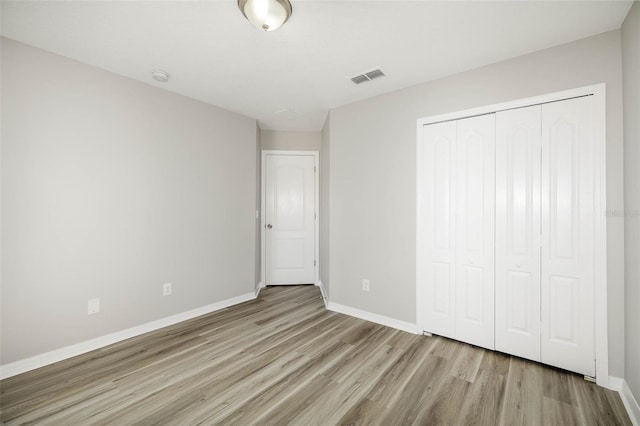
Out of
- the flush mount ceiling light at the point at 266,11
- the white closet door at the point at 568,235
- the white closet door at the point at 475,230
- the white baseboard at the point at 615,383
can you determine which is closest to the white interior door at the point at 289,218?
the white closet door at the point at 475,230

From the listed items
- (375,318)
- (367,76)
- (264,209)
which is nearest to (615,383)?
(375,318)

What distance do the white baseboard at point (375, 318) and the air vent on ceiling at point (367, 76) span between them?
8.52ft

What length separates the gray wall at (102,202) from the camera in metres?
2.08

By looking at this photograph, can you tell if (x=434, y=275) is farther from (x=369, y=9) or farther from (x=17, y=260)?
(x=17, y=260)

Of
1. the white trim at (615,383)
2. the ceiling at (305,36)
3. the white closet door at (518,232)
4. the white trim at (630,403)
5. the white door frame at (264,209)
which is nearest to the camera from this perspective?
the white trim at (630,403)

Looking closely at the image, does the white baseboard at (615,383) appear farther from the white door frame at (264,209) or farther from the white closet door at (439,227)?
the white door frame at (264,209)

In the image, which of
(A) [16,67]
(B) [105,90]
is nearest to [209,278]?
(B) [105,90]

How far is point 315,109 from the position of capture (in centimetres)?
353

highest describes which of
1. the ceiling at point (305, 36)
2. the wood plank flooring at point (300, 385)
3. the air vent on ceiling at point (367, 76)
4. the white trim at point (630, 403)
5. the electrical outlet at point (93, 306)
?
the air vent on ceiling at point (367, 76)

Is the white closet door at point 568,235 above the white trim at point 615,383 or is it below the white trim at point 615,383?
above

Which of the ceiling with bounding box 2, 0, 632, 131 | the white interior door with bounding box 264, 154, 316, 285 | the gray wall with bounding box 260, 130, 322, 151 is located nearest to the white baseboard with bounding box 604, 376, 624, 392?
the ceiling with bounding box 2, 0, 632, 131

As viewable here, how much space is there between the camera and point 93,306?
244 cm

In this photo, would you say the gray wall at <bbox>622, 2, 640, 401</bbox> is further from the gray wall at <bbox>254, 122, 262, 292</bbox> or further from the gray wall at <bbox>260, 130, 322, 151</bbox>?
the gray wall at <bbox>254, 122, 262, 292</bbox>

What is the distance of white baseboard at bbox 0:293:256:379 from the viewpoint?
2.05 metres
